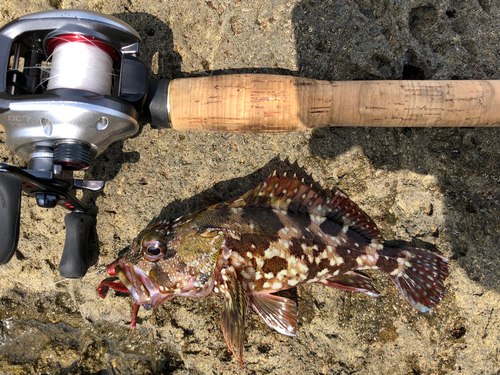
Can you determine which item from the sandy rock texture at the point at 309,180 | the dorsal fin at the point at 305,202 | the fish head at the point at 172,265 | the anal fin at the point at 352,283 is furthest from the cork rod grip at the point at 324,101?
the anal fin at the point at 352,283

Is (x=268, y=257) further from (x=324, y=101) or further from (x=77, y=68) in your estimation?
(x=77, y=68)

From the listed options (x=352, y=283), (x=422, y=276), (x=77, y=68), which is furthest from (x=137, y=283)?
(x=422, y=276)

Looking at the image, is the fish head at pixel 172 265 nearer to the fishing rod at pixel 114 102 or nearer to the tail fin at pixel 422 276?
the fishing rod at pixel 114 102

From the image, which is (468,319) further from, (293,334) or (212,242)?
(212,242)

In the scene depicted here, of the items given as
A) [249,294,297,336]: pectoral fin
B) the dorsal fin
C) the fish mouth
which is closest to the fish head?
the fish mouth

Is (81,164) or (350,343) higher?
(81,164)

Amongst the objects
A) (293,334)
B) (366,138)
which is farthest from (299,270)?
(366,138)

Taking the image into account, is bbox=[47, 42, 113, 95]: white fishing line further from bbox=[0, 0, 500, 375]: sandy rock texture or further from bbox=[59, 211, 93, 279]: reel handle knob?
bbox=[59, 211, 93, 279]: reel handle knob
